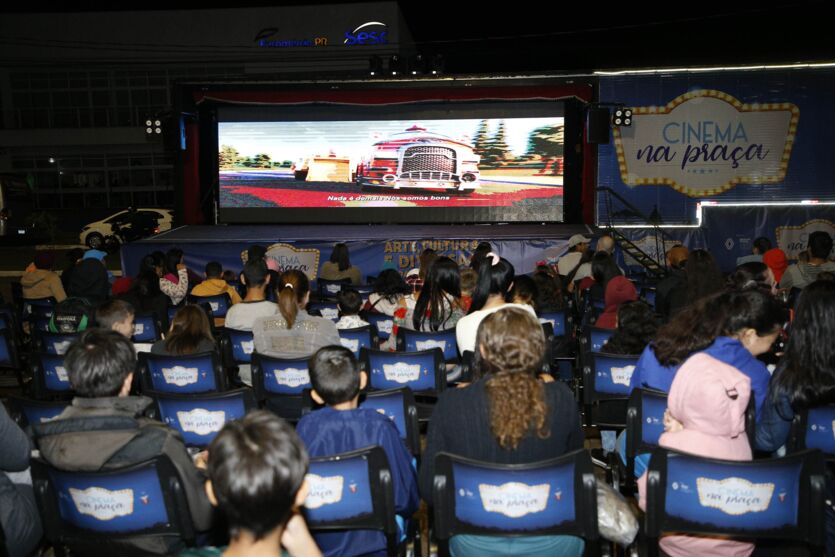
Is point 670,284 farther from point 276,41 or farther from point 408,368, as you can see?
point 276,41

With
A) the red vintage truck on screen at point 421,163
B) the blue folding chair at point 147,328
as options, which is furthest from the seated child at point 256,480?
the red vintage truck on screen at point 421,163

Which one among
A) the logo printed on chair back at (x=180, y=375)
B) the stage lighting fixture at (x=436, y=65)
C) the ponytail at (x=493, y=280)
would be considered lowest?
the logo printed on chair back at (x=180, y=375)

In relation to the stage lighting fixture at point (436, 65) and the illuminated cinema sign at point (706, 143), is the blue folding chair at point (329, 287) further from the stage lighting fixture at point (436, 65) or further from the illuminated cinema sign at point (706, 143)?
the illuminated cinema sign at point (706, 143)

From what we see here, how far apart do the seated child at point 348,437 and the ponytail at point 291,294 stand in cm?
191

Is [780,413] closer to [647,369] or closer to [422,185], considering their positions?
[647,369]

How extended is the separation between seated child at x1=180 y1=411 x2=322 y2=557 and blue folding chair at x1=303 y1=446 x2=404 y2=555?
85cm

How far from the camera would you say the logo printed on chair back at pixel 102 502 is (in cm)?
241

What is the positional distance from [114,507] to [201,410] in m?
0.99

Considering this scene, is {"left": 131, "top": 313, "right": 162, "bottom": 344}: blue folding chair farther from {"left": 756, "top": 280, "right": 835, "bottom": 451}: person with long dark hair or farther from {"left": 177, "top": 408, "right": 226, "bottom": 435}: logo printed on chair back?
{"left": 756, "top": 280, "right": 835, "bottom": 451}: person with long dark hair

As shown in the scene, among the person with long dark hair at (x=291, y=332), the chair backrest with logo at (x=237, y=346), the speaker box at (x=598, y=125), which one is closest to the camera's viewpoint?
the person with long dark hair at (x=291, y=332)

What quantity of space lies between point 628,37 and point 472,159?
880 cm

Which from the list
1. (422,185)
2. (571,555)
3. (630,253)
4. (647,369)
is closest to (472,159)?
(422,185)

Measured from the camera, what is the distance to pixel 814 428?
290 centimetres

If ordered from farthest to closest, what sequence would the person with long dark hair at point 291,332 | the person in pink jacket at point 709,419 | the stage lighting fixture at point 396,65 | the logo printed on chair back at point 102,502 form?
the stage lighting fixture at point 396,65 → the person with long dark hair at point 291,332 → the person in pink jacket at point 709,419 → the logo printed on chair back at point 102,502
